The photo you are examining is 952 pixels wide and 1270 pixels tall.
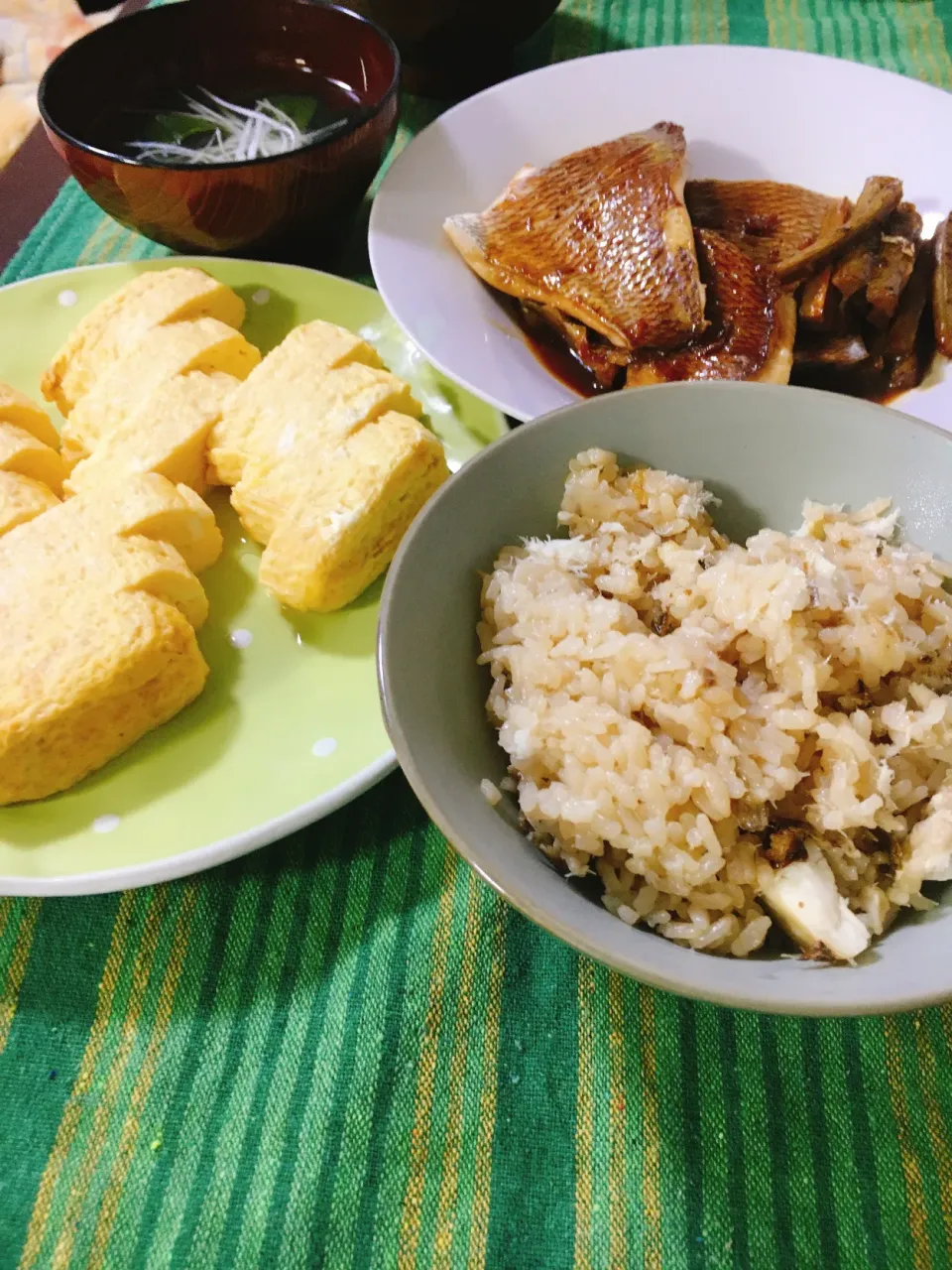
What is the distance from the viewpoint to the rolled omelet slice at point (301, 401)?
166 centimetres

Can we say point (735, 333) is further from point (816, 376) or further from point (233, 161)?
point (233, 161)

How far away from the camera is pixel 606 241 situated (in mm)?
1916

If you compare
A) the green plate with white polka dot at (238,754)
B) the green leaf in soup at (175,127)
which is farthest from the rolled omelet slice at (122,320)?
the green leaf in soup at (175,127)

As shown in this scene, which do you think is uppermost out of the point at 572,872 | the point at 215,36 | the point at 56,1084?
the point at 215,36

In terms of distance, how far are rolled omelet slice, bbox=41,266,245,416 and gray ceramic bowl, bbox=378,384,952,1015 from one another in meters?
0.95

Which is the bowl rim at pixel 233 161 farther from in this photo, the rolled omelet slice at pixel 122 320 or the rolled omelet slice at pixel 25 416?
the rolled omelet slice at pixel 25 416

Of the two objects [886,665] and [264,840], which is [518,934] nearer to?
[264,840]

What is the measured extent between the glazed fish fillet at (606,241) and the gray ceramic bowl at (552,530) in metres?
A: 0.54

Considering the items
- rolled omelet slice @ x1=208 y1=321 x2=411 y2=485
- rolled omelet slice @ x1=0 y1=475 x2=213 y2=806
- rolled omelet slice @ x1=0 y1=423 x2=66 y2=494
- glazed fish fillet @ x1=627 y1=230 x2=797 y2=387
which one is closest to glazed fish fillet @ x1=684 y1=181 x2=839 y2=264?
glazed fish fillet @ x1=627 y1=230 x2=797 y2=387

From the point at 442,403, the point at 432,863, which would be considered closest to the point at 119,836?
the point at 432,863

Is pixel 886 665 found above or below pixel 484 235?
below

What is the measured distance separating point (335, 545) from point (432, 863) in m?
0.54

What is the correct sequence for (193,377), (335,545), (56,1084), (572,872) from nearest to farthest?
(572,872) < (56,1084) < (335,545) < (193,377)

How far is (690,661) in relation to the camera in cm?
113
